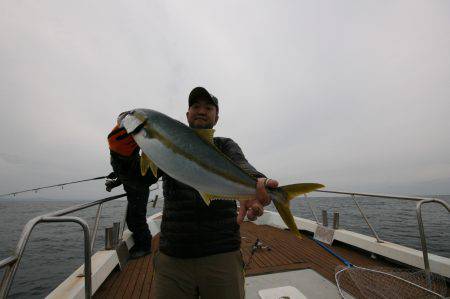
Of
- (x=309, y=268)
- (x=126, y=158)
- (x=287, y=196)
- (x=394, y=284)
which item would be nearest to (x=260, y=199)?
(x=287, y=196)

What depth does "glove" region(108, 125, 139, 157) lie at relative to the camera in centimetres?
276

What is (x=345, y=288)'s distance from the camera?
17.8 ft

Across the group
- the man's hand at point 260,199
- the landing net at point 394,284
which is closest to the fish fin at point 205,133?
the man's hand at point 260,199

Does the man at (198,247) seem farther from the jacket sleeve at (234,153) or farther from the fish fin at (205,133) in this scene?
the fish fin at (205,133)

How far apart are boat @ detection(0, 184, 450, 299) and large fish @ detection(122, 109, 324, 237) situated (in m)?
1.47

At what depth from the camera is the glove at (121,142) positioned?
2.76 m

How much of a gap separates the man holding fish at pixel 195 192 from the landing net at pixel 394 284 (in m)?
3.16

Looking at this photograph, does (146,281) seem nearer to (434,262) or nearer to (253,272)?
(253,272)

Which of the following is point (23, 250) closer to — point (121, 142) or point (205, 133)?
point (121, 142)

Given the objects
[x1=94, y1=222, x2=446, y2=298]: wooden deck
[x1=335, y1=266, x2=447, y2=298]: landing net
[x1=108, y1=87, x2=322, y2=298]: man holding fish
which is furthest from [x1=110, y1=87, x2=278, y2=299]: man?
[x1=94, y1=222, x2=446, y2=298]: wooden deck

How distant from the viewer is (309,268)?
6625 millimetres

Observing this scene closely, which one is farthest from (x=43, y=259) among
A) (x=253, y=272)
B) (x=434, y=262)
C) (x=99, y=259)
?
(x=434, y=262)

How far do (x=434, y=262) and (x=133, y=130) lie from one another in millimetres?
7125

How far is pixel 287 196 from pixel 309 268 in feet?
16.6
